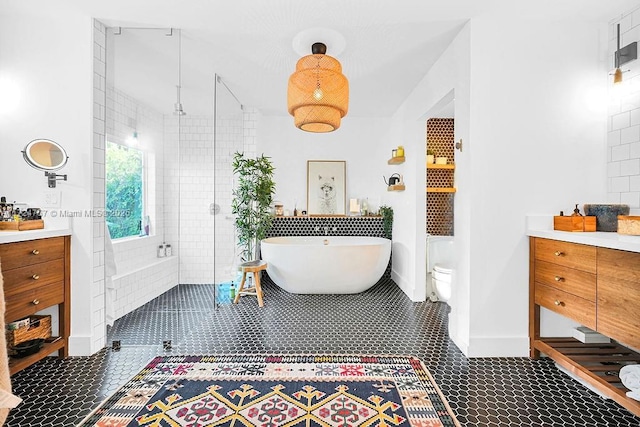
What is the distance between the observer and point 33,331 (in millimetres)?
2336

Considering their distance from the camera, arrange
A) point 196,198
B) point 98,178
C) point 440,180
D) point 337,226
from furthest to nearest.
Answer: point 337,226 < point 440,180 < point 196,198 < point 98,178

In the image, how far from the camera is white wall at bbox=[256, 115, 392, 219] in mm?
→ 5477

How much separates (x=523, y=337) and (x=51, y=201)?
3.79 metres

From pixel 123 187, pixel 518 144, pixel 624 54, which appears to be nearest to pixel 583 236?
pixel 518 144

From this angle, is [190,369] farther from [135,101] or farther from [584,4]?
[584,4]

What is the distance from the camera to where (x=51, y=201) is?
2555mm

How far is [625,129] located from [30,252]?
4296mm

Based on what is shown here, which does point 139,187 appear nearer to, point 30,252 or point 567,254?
point 30,252

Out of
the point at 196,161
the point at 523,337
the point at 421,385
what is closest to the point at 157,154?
the point at 196,161

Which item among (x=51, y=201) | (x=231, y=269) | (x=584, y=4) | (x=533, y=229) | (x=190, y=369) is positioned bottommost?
(x=190, y=369)

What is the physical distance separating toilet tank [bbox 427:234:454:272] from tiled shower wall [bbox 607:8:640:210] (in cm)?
178

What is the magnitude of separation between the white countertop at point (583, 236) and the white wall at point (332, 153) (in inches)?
115

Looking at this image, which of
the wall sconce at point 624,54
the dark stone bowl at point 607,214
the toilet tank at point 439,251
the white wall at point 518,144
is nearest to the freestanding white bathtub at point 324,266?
the toilet tank at point 439,251

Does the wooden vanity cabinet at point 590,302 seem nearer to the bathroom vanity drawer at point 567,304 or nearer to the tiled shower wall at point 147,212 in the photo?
the bathroom vanity drawer at point 567,304
